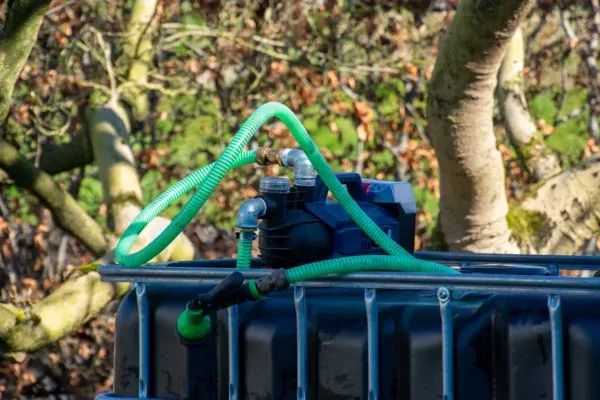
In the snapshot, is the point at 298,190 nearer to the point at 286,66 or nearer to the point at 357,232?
the point at 357,232

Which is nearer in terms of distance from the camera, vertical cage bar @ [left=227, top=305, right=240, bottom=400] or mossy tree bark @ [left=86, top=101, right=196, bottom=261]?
vertical cage bar @ [left=227, top=305, right=240, bottom=400]

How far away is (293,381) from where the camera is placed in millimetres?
2227

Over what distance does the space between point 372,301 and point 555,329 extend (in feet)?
1.27

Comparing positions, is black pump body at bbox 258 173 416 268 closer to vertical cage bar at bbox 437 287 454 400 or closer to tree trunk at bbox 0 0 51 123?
vertical cage bar at bbox 437 287 454 400

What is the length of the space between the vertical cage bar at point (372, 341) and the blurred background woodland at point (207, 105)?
3054mm

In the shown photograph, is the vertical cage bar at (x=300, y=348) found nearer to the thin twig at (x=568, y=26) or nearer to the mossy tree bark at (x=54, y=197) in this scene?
the mossy tree bark at (x=54, y=197)

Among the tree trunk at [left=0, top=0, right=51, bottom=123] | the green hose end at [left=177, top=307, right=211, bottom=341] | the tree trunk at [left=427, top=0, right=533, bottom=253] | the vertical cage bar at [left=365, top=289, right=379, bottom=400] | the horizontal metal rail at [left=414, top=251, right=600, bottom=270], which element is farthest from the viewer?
the tree trunk at [left=427, top=0, right=533, bottom=253]

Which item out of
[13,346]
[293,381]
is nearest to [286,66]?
[13,346]

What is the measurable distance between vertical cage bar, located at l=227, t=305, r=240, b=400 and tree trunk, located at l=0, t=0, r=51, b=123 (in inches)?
60.3

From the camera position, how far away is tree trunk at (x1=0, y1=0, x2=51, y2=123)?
3.30 meters

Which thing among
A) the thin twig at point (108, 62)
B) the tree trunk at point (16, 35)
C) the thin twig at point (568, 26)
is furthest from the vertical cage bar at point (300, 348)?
the thin twig at point (568, 26)

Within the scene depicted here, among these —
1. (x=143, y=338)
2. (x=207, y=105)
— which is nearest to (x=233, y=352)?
(x=143, y=338)

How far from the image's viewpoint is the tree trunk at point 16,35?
10.8ft

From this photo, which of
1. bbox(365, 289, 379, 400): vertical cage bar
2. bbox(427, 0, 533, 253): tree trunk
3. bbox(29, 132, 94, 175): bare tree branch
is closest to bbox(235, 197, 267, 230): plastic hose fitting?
bbox(365, 289, 379, 400): vertical cage bar
